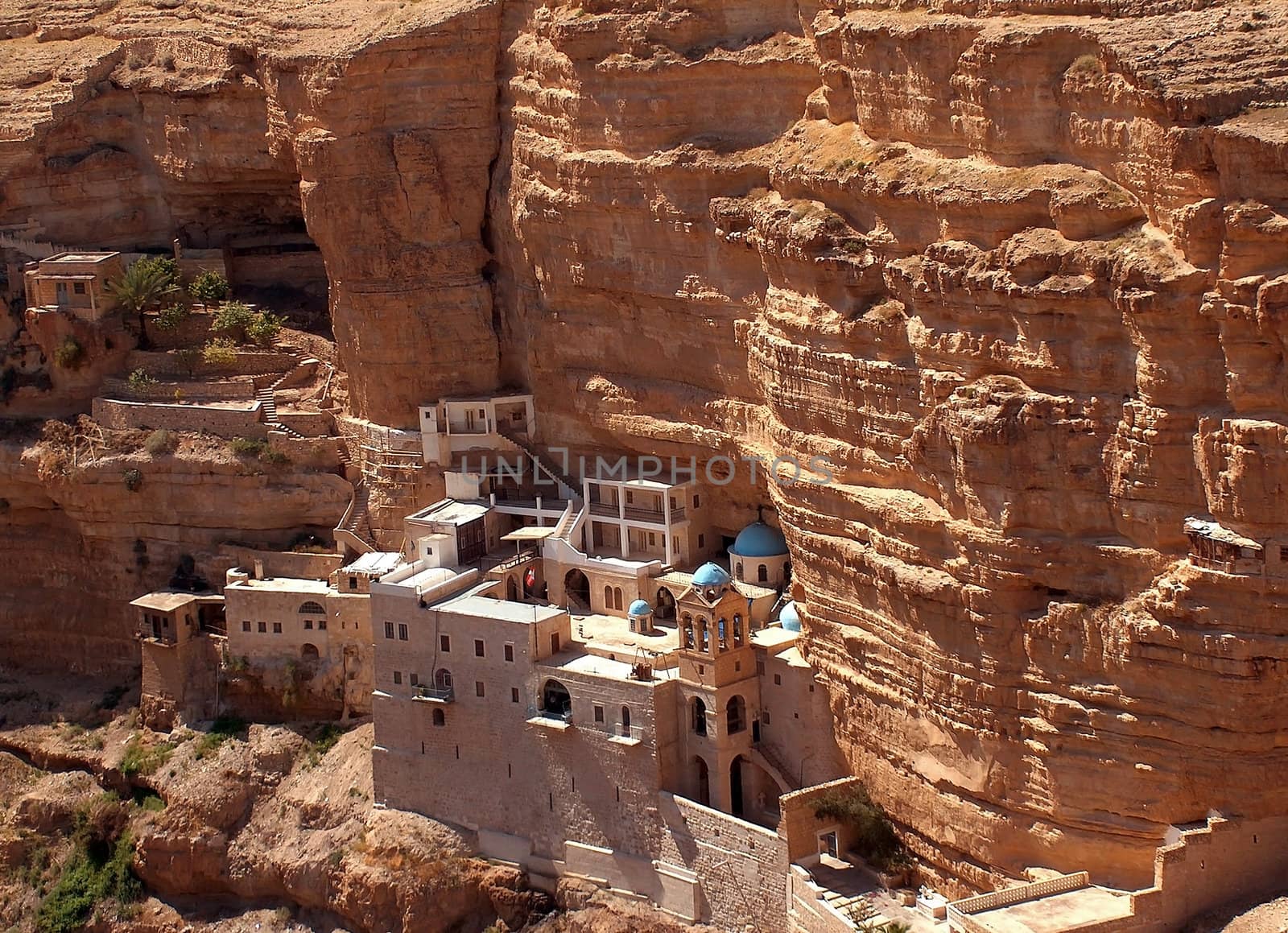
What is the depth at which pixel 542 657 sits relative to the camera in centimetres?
4444

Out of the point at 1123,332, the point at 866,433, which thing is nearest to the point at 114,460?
the point at 866,433

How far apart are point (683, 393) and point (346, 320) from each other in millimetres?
9220

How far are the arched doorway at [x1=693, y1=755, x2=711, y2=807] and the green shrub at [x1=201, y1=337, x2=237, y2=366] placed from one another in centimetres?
1620

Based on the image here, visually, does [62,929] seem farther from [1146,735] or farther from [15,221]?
[1146,735]

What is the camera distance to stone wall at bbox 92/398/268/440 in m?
52.3

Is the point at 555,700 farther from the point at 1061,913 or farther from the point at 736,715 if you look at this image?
the point at 1061,913

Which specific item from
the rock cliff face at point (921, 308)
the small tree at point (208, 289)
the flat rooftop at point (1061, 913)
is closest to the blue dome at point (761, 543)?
the rock cliff face at point (921, 308)

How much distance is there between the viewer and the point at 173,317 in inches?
2125

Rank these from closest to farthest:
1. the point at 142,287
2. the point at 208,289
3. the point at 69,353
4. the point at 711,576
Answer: the point at 711,576, the point at 69,353, the point at 142,287, the point at 208,289

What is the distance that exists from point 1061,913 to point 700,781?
884cm

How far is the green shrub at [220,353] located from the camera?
53.2m

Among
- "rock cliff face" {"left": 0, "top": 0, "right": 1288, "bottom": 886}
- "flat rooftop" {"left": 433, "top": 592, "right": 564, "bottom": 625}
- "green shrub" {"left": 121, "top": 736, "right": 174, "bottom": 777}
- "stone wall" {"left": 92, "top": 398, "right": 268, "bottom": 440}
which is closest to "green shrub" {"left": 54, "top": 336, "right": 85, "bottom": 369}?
"stone wall" {"left": 92, "top": 398, "right": 268, "bottom": 440}

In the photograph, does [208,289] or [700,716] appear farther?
[208,289]

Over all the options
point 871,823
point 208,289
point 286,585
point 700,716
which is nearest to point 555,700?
point 700,716
